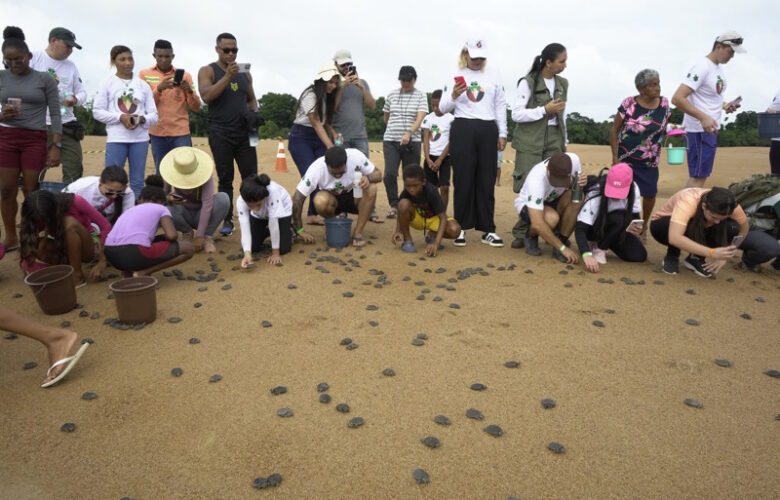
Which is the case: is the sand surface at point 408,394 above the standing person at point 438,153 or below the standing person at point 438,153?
below

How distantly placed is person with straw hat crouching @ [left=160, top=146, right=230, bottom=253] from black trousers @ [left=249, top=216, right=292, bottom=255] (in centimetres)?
46

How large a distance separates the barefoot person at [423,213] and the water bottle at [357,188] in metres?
0.45

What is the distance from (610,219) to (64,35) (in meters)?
5.77

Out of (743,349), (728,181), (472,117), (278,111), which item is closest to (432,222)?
(472,117)

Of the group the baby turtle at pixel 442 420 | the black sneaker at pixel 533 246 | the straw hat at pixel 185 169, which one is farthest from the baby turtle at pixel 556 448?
the straw hat at pixel 185 169

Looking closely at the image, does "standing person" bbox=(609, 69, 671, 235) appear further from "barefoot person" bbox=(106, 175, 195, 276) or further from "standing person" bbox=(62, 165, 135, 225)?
"standing person" bbox=(62, 165, 135, 225)

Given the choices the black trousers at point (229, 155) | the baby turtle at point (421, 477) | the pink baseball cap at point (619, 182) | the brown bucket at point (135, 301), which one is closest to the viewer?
the baby turtle at point (421, 477)

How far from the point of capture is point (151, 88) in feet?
18.9

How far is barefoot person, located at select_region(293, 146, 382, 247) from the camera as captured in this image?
5.42m

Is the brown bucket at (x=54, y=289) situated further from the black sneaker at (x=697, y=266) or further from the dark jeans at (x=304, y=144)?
the black sneaker at (x=697, y=266)

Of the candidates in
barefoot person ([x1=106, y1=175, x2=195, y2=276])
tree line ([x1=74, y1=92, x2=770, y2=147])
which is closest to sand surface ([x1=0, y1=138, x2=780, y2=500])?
barefoot person ([x1=106, y1=175, x2=195, y2=276])

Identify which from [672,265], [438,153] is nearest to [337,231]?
[438,153]

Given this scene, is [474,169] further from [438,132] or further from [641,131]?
[641,131]

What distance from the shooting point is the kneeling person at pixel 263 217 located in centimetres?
479
